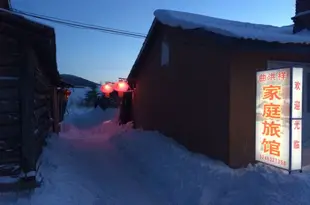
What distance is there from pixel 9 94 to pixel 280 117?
5.19 meters

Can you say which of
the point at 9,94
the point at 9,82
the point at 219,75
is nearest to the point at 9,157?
the point at 9,94

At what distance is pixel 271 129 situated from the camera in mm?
6977

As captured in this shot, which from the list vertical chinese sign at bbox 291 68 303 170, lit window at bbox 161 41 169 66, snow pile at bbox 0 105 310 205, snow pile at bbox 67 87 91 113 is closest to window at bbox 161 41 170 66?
lit window at bbox 161 41 169 66

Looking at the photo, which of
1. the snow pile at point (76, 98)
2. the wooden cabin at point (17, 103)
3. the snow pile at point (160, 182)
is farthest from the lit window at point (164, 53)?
the snow pile at point (76, 98)

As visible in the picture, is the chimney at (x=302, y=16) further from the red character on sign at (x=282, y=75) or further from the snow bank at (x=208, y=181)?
the snow bank at (x=208, y=181)

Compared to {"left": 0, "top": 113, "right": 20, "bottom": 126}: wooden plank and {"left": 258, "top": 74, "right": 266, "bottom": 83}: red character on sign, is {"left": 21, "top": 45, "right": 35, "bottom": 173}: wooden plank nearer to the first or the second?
{"left": 0, "top": 113, "right": 20, "bottom": 126}: wooden plank

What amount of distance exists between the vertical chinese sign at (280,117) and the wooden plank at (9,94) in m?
4.87

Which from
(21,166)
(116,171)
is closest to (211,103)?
(116,171)

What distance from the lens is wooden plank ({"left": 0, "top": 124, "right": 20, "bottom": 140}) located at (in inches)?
257

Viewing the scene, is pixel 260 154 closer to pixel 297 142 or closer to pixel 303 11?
pixel 297 142

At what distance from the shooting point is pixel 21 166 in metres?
6.59

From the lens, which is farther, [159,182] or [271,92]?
[159,182]

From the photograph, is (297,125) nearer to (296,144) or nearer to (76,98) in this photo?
(296,144)

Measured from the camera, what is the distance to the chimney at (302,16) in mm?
11398
